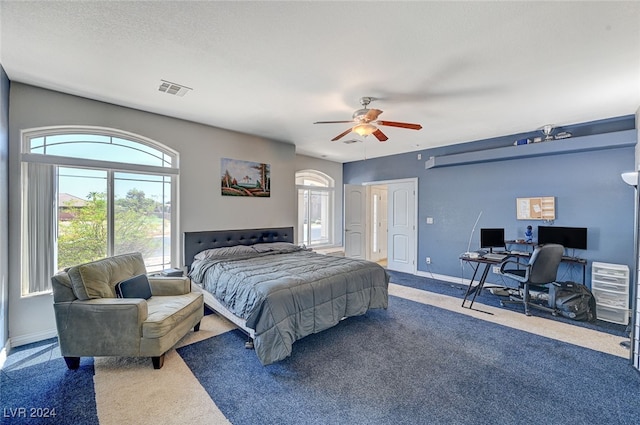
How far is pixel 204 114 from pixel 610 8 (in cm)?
402

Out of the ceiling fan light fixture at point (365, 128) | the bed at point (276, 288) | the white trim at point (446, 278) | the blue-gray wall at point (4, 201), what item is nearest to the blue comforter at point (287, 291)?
the bed at point (276, 288)

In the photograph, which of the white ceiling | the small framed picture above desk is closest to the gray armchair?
the white ceiling

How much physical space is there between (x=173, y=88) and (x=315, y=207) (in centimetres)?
423

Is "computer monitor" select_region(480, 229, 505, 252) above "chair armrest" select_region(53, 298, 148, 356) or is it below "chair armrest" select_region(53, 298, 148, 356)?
above

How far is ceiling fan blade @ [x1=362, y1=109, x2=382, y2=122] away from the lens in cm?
289

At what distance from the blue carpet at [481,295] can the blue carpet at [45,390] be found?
4.42 meters

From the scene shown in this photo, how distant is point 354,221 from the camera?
697 centimetres

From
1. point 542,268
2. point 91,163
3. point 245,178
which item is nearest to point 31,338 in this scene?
point 91,163

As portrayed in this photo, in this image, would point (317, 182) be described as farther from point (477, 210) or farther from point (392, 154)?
point (477, 210)

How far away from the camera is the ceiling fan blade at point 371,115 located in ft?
9.47

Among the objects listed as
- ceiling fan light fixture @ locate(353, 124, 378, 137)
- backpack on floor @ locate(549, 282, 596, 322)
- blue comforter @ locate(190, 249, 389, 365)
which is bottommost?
backpack on floor @ locate(549, 282, 596, 322)

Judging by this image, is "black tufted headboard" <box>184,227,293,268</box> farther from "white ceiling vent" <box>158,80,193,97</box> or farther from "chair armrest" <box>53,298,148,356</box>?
"white ceiling vent" <box>158,80,193,97</box>

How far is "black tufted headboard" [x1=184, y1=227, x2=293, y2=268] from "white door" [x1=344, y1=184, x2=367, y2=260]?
197cm

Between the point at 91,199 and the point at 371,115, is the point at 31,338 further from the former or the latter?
the point at 371,115
